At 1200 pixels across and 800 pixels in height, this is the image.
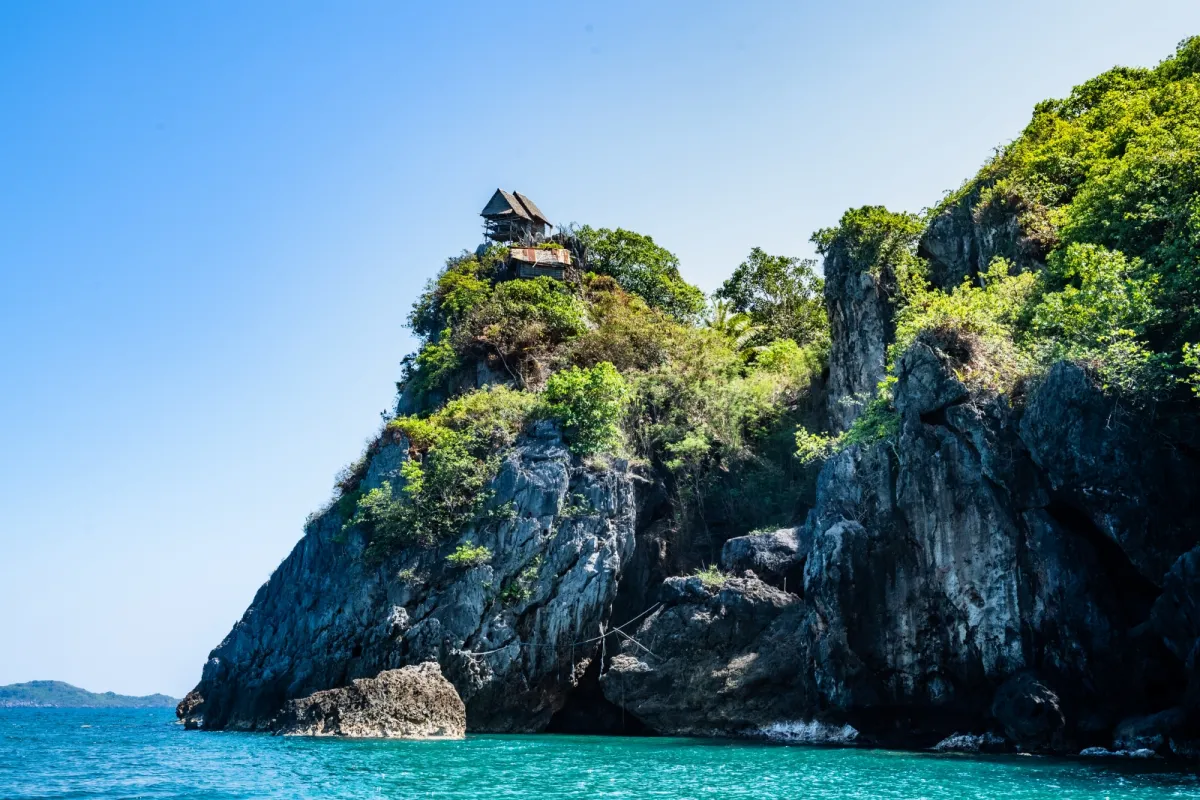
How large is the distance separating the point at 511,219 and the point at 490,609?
29620 mm

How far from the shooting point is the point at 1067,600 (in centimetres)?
2034

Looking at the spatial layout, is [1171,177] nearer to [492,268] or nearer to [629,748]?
[629,748]

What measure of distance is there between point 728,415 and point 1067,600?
17475 millimetres

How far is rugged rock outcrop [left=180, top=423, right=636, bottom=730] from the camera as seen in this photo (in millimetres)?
29984

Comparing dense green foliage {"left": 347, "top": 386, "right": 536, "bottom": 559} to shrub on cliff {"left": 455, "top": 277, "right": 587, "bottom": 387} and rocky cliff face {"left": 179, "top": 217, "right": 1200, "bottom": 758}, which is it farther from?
shrub on cliff {"left": 455, "top": 277, "right": 587, "bottom": 387}

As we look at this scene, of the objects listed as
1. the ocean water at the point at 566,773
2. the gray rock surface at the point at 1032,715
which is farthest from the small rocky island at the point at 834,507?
the ocean water at the point at 566,773

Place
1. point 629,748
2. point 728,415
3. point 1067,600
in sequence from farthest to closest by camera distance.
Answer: point 728,415, point 629,748, point 1067,600

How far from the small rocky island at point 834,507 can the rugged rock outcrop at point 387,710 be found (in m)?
0.09

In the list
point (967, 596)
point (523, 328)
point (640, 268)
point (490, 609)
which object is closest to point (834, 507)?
point (967, 596)

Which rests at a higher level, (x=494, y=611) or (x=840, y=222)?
(x=840, y=222)

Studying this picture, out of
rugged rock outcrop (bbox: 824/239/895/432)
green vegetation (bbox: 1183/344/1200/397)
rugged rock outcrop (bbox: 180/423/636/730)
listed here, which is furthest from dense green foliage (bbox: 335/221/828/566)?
green vegetation (bbox: 1183/344/1200/397)

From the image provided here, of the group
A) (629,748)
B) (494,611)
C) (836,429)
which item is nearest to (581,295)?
(836,429)

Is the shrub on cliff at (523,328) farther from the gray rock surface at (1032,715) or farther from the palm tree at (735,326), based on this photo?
the gray rock surface at (1032,715)

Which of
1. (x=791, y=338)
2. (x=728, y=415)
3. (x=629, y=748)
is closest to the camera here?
(x=629, y=748)
